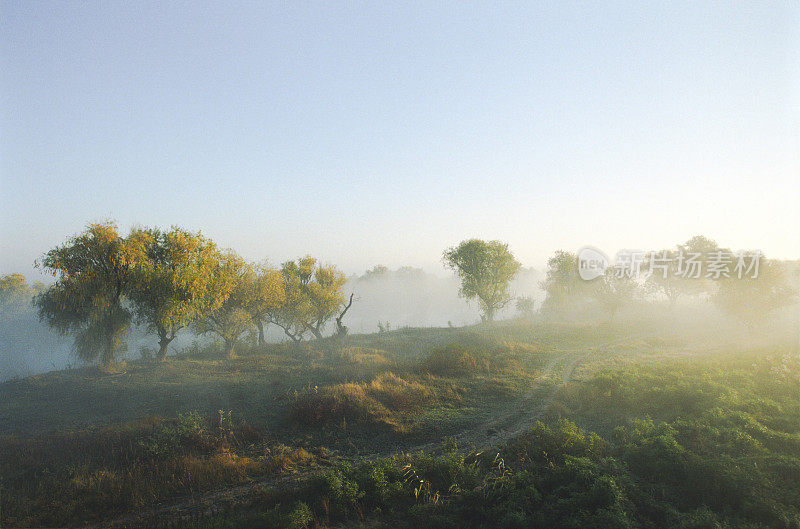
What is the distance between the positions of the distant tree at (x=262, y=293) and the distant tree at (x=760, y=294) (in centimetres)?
5131

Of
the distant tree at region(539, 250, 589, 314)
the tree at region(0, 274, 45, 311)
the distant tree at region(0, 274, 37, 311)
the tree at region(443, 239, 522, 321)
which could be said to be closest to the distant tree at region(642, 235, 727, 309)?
the distant tree at region(539, 250, 589, 314)

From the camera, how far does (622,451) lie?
11203 mm

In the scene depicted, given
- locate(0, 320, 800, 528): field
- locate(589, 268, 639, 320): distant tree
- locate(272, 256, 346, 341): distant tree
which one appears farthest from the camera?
locate(589, 268, 639, 320): distant tree

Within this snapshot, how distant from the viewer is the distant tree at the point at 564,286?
5903cm

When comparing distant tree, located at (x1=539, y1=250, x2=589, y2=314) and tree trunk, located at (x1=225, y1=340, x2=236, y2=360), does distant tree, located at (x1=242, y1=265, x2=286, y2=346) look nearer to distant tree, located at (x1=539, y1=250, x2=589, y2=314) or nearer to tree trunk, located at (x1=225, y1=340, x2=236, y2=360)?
tree trunk, located at (x1=225, y1=340, x2=236, y2=360)

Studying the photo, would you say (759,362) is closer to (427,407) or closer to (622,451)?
(622,451)

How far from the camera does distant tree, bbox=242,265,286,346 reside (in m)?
30.2

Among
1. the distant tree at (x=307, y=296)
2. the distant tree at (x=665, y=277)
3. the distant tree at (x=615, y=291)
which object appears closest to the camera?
the distant tree at (x=307, y=296)

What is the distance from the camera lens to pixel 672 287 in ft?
187

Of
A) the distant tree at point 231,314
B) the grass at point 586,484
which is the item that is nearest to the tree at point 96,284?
the distant tree at point 231,314

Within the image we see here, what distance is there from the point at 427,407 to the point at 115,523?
1174 centimetres

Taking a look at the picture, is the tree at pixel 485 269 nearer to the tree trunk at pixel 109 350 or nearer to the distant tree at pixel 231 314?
the distant tree at pixel 231 314

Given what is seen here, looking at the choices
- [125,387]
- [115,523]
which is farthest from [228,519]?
[125,387]

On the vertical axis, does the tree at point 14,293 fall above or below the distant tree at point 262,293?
above
